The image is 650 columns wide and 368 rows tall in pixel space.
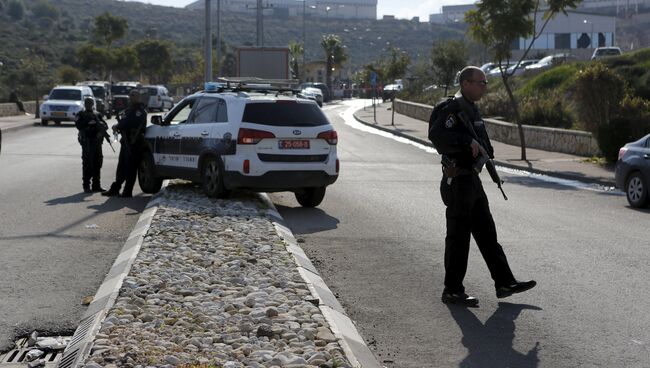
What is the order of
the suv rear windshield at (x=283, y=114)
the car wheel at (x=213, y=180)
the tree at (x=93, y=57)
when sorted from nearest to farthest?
the suv rear windshield at (x=283, y=114)
the car wheel at (x=213, y=180)
the tree at (x=93, y=57)

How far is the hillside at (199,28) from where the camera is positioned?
132 meters

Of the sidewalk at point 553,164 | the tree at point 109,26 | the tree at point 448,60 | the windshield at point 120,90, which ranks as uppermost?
the tree at point 109,26

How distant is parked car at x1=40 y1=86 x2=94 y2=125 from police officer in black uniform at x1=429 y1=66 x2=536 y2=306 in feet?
119

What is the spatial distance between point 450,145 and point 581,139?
21.1m

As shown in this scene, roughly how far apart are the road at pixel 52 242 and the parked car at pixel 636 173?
25.9ft

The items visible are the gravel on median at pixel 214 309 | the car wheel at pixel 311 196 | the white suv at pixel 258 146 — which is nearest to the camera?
the gravel on median at pixel 214 309

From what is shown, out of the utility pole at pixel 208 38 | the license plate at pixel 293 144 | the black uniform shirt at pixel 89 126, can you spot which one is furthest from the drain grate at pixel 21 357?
the utility pole at pixel 208 38

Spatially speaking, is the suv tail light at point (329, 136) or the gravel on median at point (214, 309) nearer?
the gravel on median at point (214, 309)

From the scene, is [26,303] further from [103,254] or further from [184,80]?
[184,80]

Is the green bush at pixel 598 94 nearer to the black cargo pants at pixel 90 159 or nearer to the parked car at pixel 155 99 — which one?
the black cargo pants at pixel 90 159

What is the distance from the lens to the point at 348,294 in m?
9.19

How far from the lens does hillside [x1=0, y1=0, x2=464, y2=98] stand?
13188cm

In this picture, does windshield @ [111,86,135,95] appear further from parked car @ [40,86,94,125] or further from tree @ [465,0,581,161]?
tree @ [465,0,581,161]

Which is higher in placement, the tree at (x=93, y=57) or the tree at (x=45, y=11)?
the tree at (x=45, y=11)
